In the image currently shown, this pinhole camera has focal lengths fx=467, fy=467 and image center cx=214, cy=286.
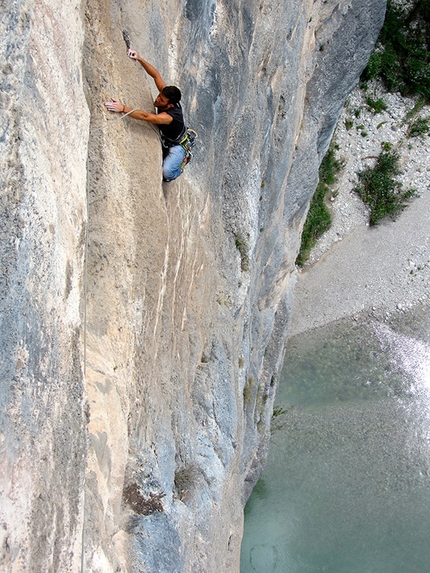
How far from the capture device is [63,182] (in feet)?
9.99

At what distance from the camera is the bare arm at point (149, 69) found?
3.66 meters

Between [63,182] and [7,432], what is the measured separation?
1.57m

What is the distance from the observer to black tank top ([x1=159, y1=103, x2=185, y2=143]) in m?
3.98

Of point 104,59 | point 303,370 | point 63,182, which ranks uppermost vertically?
point 104,59

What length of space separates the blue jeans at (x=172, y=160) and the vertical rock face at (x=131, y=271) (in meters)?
0.19

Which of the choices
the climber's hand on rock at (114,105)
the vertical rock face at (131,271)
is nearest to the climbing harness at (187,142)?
the vertical rock face at (131,271)

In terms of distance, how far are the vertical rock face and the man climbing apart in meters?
0.11

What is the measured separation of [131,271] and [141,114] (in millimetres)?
1276

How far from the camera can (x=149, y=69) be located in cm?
379

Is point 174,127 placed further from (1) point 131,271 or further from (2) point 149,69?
(1) point 131,271

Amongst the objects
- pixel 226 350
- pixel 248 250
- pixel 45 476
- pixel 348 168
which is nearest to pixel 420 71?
pixel 348 168

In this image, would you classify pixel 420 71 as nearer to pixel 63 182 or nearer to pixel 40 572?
pixel 63 182

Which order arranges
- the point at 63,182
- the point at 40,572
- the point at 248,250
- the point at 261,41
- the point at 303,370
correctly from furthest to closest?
the point at 303,370, the point at 248,250, the point at 261,41, the point at 63,182, the point at 40,572

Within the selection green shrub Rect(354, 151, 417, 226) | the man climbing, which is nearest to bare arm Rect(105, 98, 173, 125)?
the man climbing
